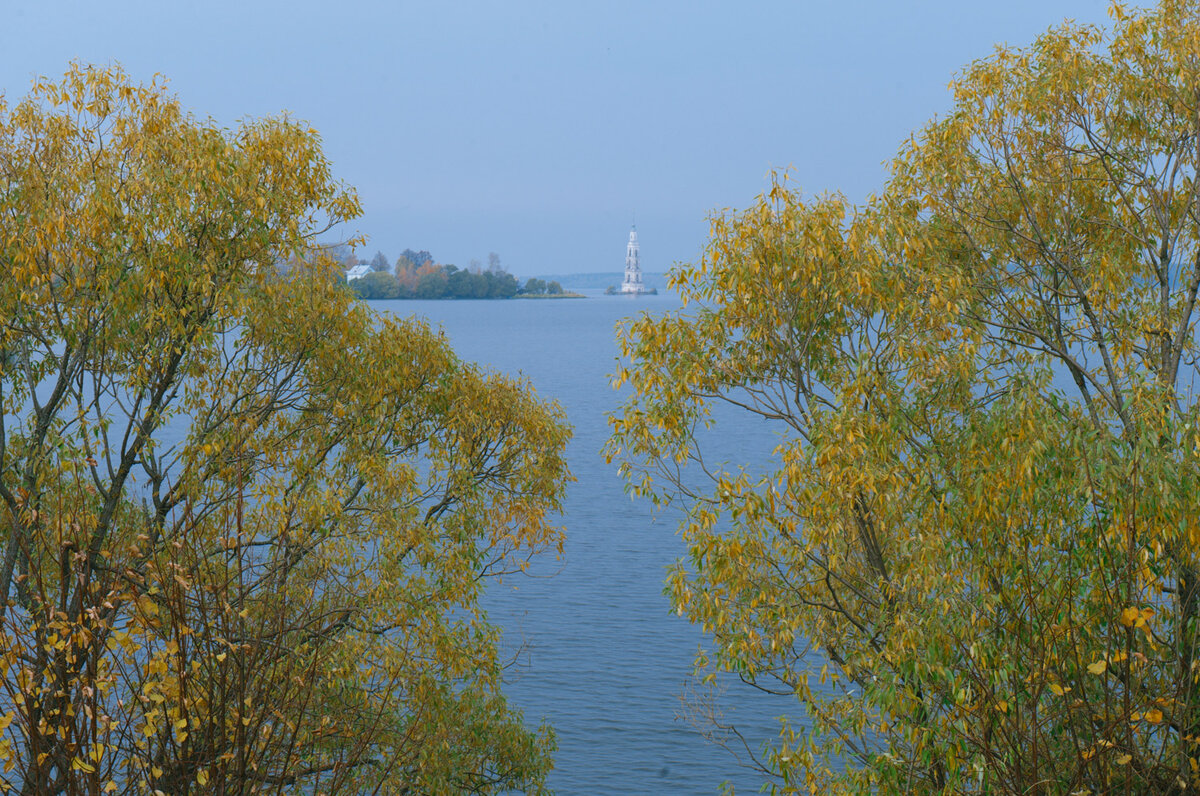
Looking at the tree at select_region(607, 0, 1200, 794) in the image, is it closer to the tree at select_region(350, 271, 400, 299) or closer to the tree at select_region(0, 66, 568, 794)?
the tree at select_region(0, 66, 568, 794)

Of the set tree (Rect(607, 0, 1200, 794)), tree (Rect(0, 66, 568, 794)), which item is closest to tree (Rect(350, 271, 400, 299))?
tree (Rect(0, 66, 568, 794))

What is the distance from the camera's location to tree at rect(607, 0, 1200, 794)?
29.3 feet

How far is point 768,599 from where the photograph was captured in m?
11.2

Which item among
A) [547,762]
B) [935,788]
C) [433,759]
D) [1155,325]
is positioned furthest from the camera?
[547,762]

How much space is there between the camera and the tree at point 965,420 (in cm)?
893

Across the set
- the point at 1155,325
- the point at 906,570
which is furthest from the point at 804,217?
the point at 1155,325

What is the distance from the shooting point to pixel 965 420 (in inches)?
466

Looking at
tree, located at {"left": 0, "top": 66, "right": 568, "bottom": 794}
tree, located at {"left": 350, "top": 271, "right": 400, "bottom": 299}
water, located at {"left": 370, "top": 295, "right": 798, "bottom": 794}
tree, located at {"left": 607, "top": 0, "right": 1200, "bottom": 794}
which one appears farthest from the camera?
tree, located at {"left": 350, "top": 271, "right": 400, "bottom": 299}

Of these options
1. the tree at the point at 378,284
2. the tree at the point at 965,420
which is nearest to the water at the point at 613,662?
the tree at the point at 965,420

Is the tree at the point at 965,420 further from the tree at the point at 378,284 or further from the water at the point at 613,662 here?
the tree at the point at 378,284

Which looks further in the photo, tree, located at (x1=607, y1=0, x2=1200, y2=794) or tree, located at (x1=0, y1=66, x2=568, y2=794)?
tree, located at (x1=0, y1=66, x2=568, y2=794)

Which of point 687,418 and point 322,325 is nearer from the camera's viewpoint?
point 687,418

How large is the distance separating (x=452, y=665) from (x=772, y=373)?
18.0 feet

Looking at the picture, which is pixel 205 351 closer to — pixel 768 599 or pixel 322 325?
pixel 322 325
